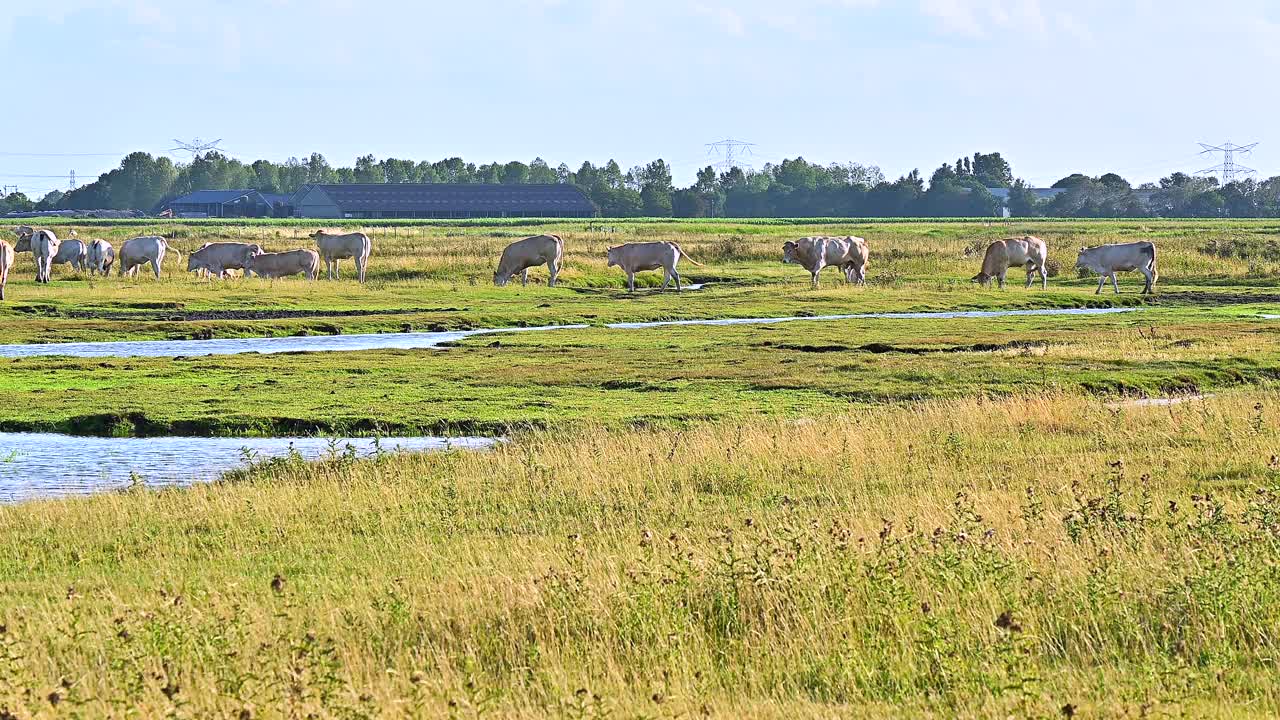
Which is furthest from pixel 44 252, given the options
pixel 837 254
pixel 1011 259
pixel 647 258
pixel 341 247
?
pixel 1011 259

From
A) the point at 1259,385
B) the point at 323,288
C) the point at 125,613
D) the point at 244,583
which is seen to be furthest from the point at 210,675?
the point at 323,288

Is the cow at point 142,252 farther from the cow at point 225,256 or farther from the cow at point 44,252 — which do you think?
the cow at point 44,252

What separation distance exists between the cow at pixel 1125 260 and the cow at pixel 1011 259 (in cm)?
207

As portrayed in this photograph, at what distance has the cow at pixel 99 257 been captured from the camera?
62438 millimetres

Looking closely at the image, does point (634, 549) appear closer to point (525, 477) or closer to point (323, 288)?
point (525, 477)

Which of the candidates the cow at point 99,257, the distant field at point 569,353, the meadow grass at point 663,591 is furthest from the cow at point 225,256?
the meadow grass at point 663,591

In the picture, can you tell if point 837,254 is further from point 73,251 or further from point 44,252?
point 73,251

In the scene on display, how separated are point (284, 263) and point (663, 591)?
5330cm

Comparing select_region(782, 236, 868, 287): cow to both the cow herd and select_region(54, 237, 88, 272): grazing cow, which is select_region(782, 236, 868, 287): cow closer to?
the cow herd

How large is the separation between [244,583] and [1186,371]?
1986cm

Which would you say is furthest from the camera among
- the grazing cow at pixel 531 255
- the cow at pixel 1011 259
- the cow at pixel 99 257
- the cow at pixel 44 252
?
the cow at pixel 99 257

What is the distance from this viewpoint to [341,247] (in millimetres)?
62938

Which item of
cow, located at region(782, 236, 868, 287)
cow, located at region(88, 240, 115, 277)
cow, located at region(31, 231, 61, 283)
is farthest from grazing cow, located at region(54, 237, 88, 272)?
cow, located at region(782, 236, 868, 287)

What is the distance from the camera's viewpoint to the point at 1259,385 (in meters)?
25.8
